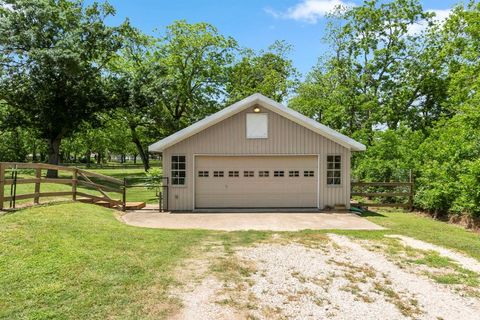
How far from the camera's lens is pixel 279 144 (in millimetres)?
13945

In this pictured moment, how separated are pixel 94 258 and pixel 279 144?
9.18m

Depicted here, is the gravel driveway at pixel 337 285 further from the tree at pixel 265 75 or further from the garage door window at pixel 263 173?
the tree at pixel 265 75

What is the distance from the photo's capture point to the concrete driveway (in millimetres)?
10359

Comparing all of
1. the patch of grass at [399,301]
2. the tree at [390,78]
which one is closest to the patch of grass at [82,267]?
the patch of grass at [399,301]

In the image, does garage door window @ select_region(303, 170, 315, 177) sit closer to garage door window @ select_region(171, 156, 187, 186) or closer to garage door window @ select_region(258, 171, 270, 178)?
garage door window @ select_region(258, 171, 270, 178)

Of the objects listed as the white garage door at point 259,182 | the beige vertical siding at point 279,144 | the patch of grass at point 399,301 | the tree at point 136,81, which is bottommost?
the patch of grass at point 399,301

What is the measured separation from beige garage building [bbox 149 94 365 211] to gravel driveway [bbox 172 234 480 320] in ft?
20.7

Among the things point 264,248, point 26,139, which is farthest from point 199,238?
point 26,139

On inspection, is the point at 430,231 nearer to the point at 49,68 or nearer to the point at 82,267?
the point at 82,267

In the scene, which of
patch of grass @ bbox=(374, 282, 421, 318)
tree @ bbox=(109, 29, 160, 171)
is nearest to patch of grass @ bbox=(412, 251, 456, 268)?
patch of grass @ bbox=(374, 282, 421, 318)

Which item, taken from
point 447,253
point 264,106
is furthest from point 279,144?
point 447,253

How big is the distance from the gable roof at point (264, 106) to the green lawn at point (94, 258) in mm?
4150

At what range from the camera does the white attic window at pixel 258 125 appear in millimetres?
13914

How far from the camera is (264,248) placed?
766 cm
